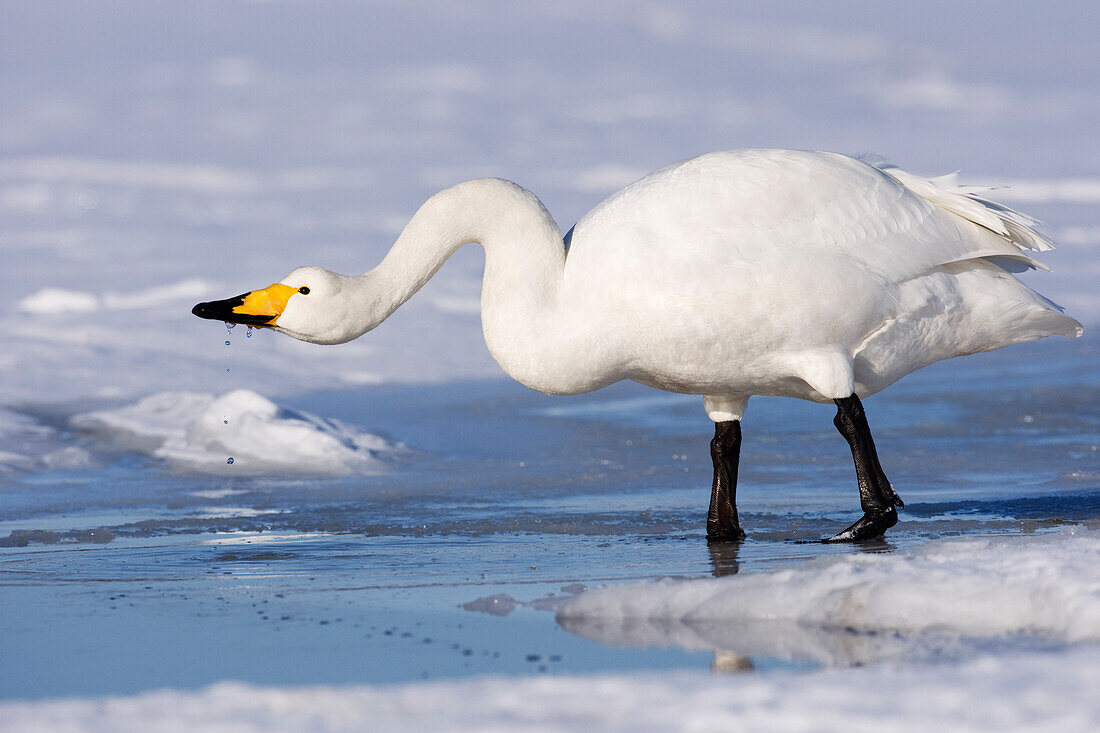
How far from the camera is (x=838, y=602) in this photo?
13.2ft

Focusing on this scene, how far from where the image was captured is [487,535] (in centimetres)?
641

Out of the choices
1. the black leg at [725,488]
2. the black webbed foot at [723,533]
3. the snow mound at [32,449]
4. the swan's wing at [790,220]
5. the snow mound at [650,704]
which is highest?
the swan's wing at [790,220]

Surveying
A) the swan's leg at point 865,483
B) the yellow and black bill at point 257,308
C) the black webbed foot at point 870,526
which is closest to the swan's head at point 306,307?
the yellow and black bill at point 257,308

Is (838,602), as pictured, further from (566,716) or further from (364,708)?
(364,708)

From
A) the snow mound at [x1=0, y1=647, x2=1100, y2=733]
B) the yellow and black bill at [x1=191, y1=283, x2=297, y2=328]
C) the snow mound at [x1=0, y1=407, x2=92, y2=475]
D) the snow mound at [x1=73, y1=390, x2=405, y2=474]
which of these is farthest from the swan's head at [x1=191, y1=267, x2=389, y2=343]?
the snow mound at [x1=0, y1=407, x2=92, y2=475]

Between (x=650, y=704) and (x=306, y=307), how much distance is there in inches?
128

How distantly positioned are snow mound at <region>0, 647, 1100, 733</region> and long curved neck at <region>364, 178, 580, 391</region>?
2.69m

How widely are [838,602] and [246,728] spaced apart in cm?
183

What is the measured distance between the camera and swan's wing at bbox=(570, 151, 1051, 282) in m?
5.78

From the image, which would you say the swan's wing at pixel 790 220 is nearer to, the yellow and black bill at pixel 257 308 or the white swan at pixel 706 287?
the white swan at pixel 706 287

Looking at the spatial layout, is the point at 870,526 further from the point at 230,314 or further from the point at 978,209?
the point at 230,314

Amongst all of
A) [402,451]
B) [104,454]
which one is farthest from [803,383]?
[104,454]

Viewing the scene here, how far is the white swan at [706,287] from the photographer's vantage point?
227 inches

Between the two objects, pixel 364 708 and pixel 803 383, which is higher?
pixel 803 383
